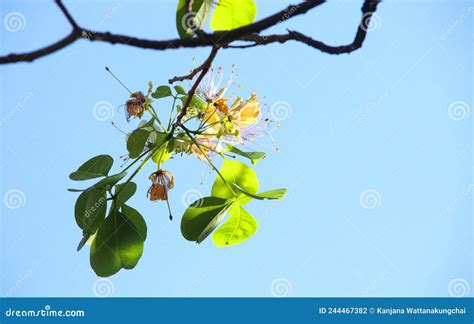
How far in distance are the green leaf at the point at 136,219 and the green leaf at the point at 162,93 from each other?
1.27 feet

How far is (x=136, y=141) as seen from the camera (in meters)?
1.75

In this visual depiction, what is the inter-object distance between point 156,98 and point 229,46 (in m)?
0.88

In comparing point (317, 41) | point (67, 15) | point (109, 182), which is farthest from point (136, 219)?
point (67, 15)

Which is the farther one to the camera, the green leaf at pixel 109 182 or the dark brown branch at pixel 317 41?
the green leaf at pixel 109 182

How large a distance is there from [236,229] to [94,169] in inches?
20.1

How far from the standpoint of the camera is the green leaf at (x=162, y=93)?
1.92 meters

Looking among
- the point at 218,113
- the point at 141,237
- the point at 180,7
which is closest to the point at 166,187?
the point at 141,237

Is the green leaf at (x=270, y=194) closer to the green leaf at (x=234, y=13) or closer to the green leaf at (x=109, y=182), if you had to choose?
the green leaf at (x=109, y=182)

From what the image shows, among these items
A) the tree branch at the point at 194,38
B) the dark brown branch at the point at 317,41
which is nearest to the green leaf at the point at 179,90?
the dark brown branch at the point at 317,41

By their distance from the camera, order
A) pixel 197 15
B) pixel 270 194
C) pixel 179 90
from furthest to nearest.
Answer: pixel 179 90
pixel 270 194
pixel 197 15

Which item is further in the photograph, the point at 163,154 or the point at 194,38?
the point at 163,154

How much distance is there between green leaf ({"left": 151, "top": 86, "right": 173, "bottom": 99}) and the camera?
192cm

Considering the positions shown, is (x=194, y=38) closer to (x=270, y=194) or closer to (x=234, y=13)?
(x=234, y=13)

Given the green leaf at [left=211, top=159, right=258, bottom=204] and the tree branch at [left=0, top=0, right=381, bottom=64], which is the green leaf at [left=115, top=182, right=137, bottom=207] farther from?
the tree branch at [left=0, top=0, right=381, bottom=64]
